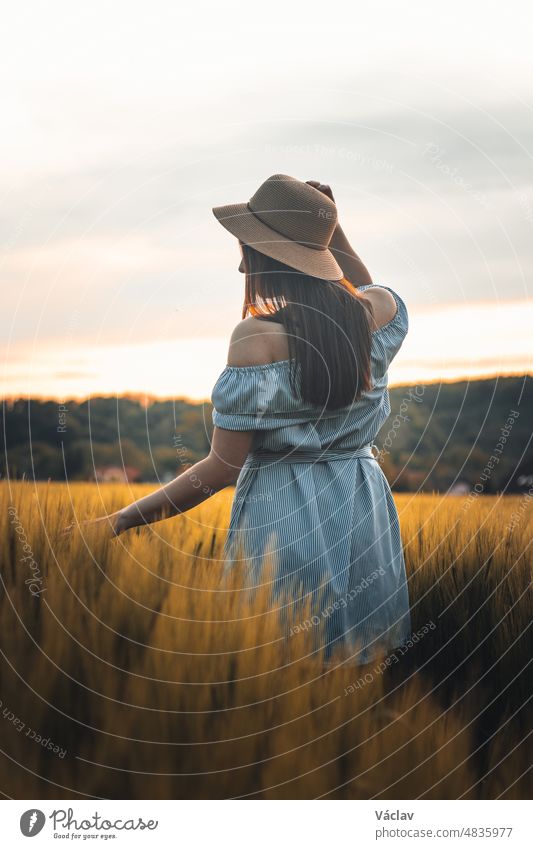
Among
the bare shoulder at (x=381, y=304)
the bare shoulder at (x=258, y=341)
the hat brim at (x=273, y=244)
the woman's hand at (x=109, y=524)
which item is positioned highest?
the hat brim at (x=273, y=244)

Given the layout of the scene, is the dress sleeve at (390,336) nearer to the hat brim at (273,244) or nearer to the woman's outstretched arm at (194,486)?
the hat brim at (273,244)

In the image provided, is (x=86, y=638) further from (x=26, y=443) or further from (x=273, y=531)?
(x=26, y=443)

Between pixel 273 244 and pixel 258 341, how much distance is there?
1.01 ft

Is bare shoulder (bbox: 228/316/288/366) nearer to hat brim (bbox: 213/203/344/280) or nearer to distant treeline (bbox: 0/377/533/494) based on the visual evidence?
hat brim (bbox: 213/203/344/280)

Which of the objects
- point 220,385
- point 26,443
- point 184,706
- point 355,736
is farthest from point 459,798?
point 26,443

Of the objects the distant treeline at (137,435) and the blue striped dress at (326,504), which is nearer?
the blue striped dress at (326,504)

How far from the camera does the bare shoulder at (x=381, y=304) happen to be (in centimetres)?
247

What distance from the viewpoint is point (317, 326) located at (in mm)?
2158

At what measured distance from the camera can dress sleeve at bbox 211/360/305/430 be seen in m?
2.15

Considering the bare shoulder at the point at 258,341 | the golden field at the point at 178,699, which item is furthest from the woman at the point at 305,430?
the golden field at the point at 178,699

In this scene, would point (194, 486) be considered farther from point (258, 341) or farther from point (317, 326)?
point (317, 326)

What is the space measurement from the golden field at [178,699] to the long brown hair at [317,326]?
23.3 inches

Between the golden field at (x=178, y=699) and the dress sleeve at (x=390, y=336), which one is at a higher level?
the dress sleeve at (x=390, y=336)

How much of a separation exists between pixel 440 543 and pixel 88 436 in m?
1.26
